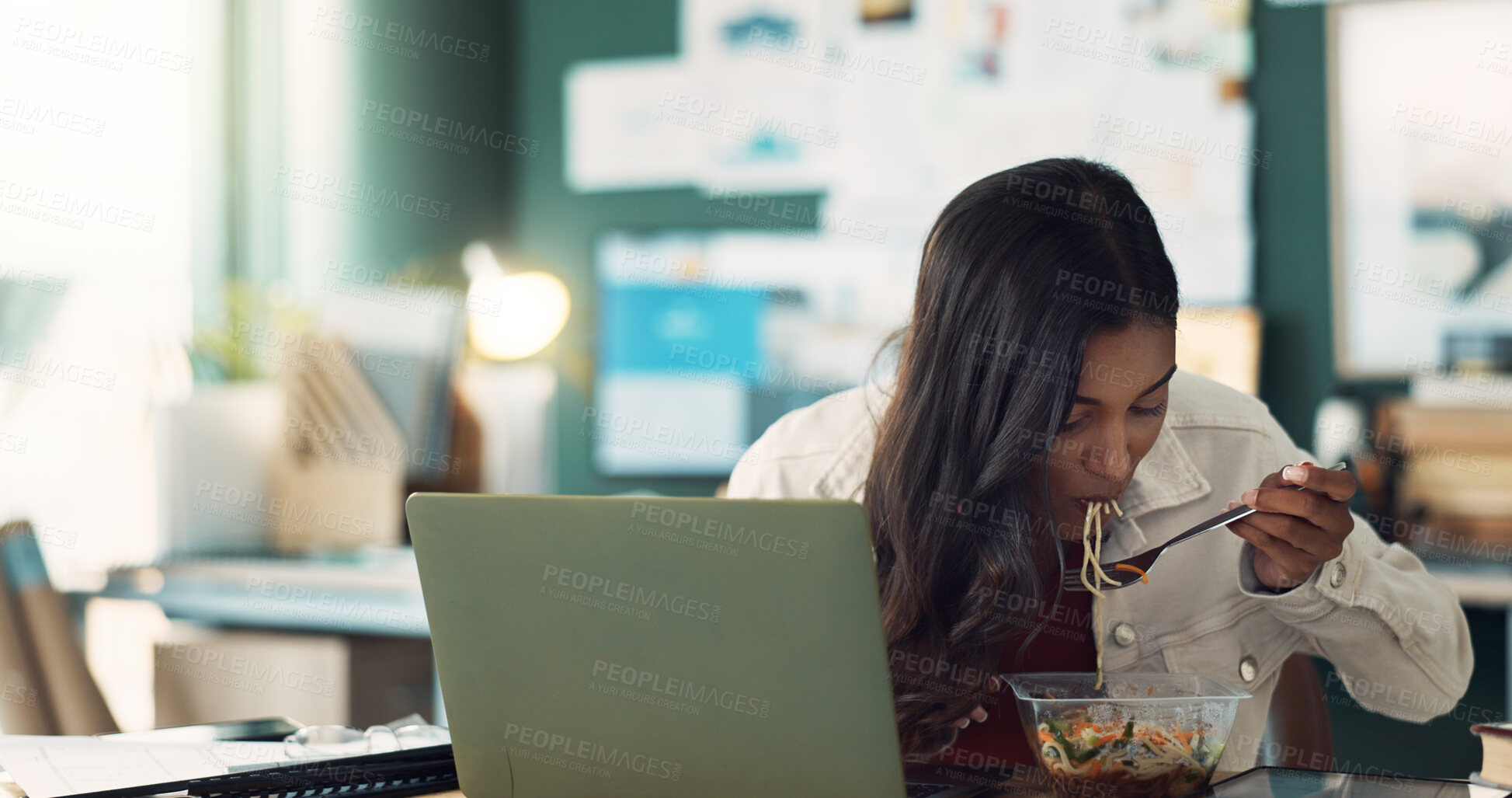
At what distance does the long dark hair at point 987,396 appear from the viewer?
1.12 meters

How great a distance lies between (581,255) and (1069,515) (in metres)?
2.60

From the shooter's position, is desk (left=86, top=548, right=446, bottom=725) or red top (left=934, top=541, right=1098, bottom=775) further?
desk (left=86, top=548, right=446, bottom=725)

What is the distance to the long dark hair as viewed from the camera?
112 cm

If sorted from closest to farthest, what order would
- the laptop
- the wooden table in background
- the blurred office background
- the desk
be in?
the laptop → the wooden table in background → the desk → the blurred office background

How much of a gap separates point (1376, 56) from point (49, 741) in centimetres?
296

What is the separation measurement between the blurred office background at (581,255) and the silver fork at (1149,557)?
1398 mm

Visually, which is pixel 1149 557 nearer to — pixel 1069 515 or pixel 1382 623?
pixel 1069 515

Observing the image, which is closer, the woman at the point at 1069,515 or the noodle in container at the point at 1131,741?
the noodle in container at the point at 1131,741

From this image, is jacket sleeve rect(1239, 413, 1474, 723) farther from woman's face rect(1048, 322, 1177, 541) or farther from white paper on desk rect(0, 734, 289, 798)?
white paper on desk rect(0, 734, 289, 798)

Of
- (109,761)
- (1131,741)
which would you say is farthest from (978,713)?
(109,761)

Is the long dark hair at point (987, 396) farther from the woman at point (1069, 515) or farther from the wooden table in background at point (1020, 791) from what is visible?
the wooden table in background at point (1020, 791)

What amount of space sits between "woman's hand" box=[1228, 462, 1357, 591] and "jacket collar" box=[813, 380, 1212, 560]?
0.79ft

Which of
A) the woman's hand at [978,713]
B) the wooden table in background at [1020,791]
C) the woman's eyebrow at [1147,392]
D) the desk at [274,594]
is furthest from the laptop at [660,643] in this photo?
the desk at [274,594]

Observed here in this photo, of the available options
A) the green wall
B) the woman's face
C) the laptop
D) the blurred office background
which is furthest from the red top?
the green wall
